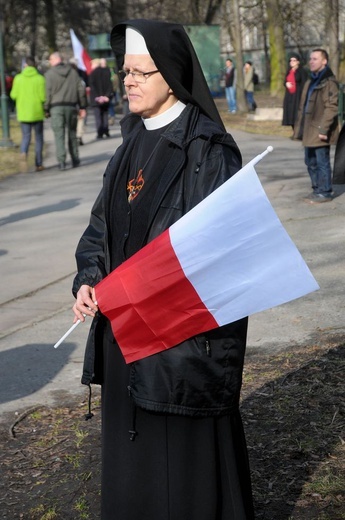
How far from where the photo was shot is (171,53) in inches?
126

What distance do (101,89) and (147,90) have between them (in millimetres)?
20345

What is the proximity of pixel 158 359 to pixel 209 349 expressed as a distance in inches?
6.5

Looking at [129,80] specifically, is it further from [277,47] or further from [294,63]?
[277,47]

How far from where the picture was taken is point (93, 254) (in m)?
3.46

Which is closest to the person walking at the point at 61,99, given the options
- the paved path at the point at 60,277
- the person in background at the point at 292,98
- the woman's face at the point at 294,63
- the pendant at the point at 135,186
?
the paved path at the point at 60,277

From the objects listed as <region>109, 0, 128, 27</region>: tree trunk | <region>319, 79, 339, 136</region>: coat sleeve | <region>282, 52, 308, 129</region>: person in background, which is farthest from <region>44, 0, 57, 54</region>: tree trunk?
<region>319, 79, 339, 136</region>: coat sleeve

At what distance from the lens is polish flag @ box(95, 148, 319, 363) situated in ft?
9.80

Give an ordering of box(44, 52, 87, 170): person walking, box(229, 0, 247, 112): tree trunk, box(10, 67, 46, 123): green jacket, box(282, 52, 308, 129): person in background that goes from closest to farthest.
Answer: box(44, 52, 87, 170): person walking, box(10, 67, 46, 123): green jacket, box(282, 52, 308, 129): person in background, box(229, 0, 247, 112): tree trunk

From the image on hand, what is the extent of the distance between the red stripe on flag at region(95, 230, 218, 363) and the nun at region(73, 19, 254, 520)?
0.04m

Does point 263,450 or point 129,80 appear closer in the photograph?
point 129,80

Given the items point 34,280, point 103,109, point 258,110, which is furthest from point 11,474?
point 258,110

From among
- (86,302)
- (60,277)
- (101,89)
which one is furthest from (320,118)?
(101,89)

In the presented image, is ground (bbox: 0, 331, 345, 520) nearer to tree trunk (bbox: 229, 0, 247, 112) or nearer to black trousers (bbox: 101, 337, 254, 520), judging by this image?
black trousers (bbox: 101, 337, 254, 520)

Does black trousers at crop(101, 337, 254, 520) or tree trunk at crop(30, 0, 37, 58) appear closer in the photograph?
black trousers at crop(101, 337, 254, 520)
